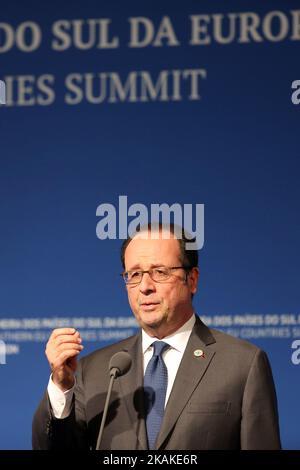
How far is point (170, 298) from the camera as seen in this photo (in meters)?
3.20

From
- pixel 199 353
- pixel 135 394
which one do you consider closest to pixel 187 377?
pixel 199 353

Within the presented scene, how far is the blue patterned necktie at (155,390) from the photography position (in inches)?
122

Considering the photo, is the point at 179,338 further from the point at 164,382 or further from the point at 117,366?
the point at 117,366

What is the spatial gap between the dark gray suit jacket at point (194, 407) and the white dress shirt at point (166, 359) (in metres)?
0.02

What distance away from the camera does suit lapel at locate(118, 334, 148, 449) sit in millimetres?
3100

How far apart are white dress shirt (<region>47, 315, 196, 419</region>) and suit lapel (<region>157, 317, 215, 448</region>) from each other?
1.2 inches

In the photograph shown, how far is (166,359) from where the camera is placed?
10.5 feet

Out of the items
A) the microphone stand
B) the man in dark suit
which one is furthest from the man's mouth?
the microphone stand

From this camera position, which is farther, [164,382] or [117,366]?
[164,382]

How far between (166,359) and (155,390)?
0.12 metres

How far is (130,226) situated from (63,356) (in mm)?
717

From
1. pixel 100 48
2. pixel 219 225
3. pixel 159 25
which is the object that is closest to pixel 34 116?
pixel 100 48

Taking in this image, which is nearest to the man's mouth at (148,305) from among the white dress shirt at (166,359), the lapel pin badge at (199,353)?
the white dress shirt at (166,359)

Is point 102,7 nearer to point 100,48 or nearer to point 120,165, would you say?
point 100,48
